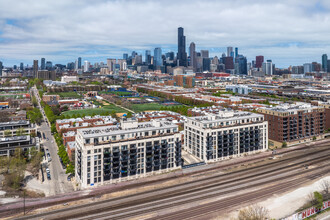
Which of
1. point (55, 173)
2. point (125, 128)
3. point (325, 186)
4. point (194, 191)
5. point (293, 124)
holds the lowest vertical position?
point (194, 191)

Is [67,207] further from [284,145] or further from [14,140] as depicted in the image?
[284,145]

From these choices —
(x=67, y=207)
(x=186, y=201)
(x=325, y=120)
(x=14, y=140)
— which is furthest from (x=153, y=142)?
(x=325, y=120)

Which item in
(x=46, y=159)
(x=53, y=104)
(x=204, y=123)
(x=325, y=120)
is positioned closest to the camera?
(x=204, y=123)

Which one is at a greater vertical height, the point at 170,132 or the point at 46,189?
the point at 170,132

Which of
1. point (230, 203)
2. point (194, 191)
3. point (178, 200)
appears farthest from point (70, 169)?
point (230, 203)

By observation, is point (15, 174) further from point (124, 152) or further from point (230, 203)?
point (230, 203)

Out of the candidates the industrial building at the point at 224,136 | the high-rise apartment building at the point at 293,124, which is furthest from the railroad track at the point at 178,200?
the high-rise apartment building at the point at 293,124

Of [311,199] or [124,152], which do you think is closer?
[311,199]
